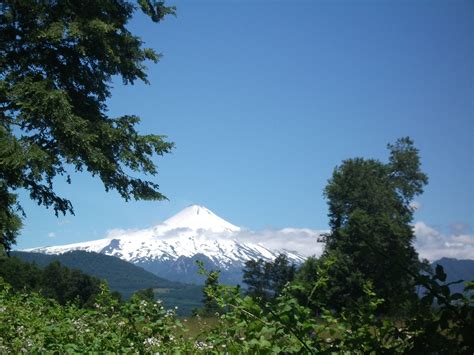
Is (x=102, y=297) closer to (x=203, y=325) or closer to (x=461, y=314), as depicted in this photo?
(x=203, y=325)

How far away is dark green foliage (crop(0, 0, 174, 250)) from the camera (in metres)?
11.9

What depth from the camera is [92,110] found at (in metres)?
14.0

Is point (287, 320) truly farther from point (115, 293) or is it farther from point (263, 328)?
point (115, 293)

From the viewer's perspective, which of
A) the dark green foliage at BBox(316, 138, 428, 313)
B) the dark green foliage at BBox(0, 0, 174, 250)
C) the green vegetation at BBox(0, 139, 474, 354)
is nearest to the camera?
the green vegetation at BBox(0, 139, 474, 354)

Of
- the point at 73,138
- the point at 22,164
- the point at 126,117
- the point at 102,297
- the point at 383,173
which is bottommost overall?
the point at 102,297

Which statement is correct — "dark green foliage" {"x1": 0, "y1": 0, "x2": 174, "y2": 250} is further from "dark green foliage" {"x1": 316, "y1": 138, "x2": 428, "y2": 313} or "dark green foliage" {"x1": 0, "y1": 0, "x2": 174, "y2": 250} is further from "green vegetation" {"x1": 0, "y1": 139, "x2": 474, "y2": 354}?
"dark green foliage" {"x1": 316, "y1": 138, "x2": 428, "y2": 313}

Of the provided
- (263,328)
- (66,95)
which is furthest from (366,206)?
(263,328)

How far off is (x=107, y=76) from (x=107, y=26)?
2.10 m

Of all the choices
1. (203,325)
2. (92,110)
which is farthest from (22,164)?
(203,325)

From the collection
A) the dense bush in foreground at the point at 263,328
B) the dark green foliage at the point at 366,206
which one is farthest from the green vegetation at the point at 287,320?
the dark green foliage at the point at 366,206

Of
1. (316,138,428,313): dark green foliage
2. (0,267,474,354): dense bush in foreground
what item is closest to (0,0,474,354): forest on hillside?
(0,267,474,354): dense bush in foreground

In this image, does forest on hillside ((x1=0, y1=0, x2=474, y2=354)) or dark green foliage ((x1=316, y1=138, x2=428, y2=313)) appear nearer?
forest on hillside ((x1=0, y1=0, x2=474, y2=354))

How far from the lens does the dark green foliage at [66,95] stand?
468 inches

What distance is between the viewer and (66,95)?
12672mm
